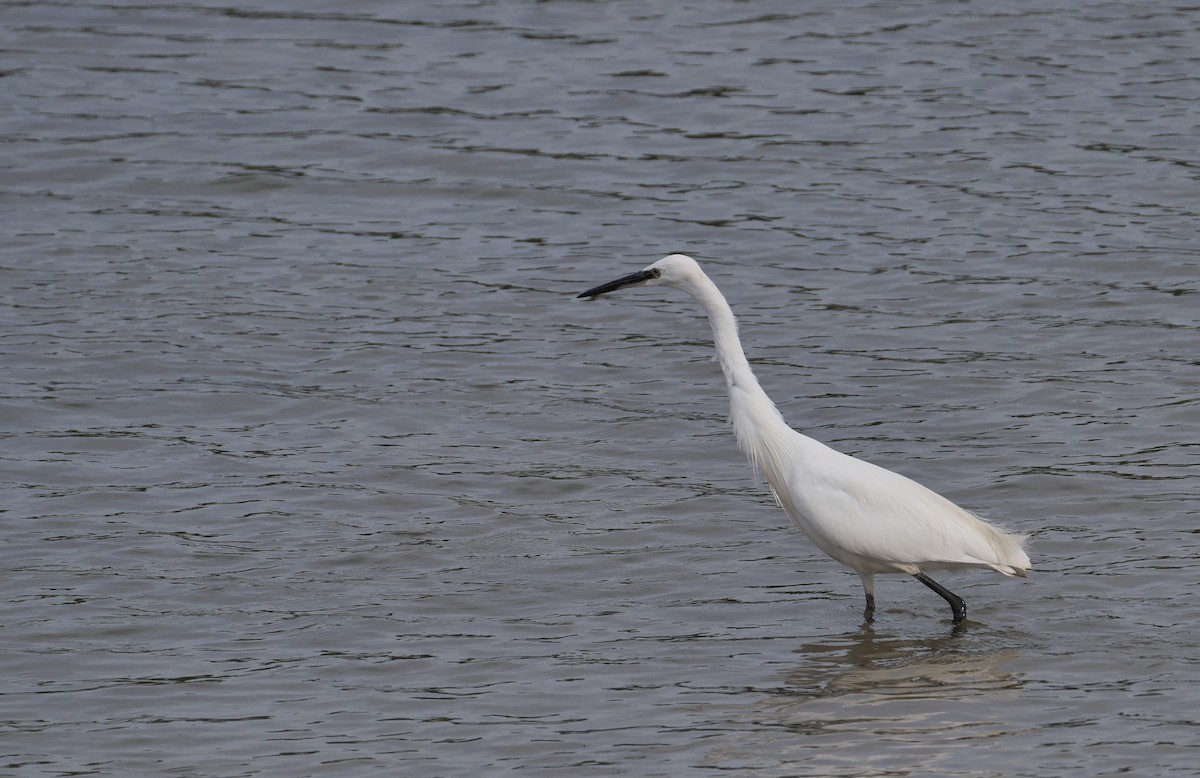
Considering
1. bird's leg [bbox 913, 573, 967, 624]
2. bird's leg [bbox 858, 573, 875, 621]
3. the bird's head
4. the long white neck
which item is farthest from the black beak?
bird's leg [bbox 913, 573, 967, 624]

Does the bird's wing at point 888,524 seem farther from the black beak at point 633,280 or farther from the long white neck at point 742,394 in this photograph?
the black beak at point 633,280

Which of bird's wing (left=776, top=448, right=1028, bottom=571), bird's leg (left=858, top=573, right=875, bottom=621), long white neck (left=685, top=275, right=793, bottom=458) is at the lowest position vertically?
bird's leg (left=858, top=573, right=875, bottom=621)

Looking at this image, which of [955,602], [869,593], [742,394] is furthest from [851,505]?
[742,394]

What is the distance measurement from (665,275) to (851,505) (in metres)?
1.41

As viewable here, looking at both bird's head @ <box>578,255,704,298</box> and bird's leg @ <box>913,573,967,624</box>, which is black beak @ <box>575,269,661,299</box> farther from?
bird's leg @ <box>913,573,967,624</box>

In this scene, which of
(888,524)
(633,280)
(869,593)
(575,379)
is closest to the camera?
(888,524)

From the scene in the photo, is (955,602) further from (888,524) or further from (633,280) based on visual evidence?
(633,280)

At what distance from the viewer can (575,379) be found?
37.1 ft

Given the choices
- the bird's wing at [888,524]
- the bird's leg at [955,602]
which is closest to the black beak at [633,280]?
the bird's wing at [888,524]

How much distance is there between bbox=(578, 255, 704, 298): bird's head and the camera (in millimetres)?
8023

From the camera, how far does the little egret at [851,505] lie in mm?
7676

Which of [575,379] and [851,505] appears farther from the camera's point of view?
[575,379]

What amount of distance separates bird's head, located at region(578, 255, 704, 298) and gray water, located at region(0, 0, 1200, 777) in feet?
4.72

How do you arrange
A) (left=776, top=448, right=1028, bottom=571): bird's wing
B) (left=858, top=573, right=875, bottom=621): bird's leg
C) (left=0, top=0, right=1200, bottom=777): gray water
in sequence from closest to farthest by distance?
1. (left=0, top=0, right=1200, bottom=777): gray water
2. (left=776, top=448, right=1028, bottom=571): bird's wing
3. (left=858, top=573, right=875, bottom=621): bird's leg
